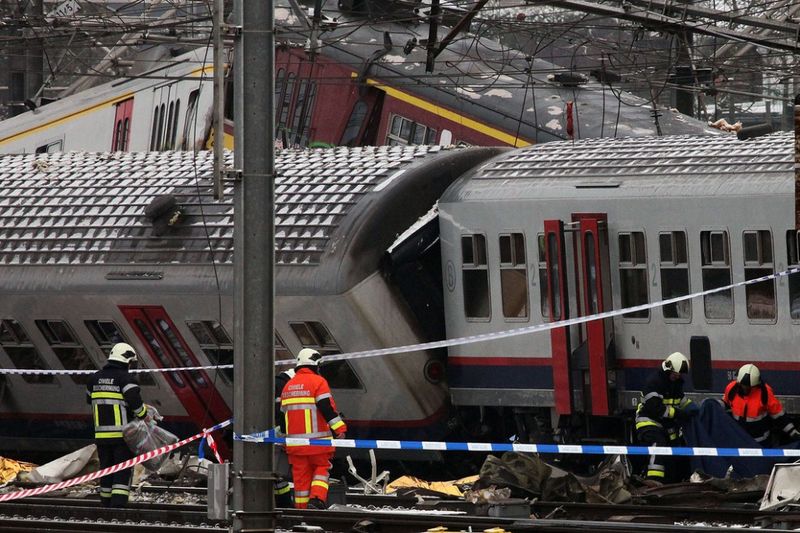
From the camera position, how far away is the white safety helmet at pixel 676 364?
1569 cm

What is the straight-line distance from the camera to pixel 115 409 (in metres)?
14.9

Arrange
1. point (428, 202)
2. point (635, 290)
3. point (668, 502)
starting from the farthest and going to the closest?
point (428, 202)
point (635, 290)
point (668, 502)

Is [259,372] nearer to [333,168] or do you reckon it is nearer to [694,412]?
[694,412]

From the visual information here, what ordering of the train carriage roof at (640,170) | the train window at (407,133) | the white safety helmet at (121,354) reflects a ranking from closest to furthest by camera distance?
the white safety helmet at (121,354), the train carriage roof at (640,170), the train window at (407,133)

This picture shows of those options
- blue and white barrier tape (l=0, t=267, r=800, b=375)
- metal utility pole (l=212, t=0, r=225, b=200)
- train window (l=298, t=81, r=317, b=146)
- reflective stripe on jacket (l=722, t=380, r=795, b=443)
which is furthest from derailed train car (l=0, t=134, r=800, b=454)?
train window (l=298, t=81, r=317, b=146)

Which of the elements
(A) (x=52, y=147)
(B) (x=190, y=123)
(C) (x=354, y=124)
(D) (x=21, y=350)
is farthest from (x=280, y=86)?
(D) (x=21, y=350)

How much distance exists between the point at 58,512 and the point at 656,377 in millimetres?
5824

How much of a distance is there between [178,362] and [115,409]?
4768mm

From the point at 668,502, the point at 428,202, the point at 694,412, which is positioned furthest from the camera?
the point at 428,202

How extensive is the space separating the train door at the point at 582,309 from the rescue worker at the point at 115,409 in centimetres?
479

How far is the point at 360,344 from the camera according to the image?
18391 mm

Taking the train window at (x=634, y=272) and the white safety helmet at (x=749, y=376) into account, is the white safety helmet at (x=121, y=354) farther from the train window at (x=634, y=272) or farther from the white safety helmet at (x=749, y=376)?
the white safety helmet at (x=749, y=376)

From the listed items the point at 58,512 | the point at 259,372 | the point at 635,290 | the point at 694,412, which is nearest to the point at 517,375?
the point at 635,290

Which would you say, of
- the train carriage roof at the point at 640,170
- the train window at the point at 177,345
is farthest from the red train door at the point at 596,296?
the train window at the point at 177,345
